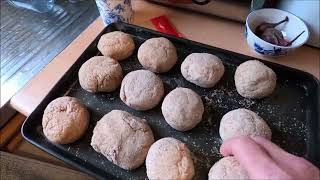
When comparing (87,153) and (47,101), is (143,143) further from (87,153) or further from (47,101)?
(47,101)

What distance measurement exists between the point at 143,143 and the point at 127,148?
4 centimetres

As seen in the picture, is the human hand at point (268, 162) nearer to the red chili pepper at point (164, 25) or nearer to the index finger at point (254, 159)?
the index finger at point (254, 159)

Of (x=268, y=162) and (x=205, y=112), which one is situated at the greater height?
(x=268, y=162)

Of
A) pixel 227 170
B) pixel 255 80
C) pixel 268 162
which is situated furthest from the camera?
pixel 255 80

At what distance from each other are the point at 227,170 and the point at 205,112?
179mm

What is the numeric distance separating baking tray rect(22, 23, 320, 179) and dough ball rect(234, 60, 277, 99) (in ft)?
0.08

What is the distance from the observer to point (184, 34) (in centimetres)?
93

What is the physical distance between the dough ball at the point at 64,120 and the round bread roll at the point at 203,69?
27cm

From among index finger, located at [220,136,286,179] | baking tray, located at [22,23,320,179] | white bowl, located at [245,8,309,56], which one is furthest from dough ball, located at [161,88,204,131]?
white bowl, located at [245,8,309,56]

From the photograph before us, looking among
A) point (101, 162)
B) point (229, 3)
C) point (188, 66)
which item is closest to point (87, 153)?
point (101, 162)

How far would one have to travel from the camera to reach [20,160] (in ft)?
3.03

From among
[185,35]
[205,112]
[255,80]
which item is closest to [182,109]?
[205,112]

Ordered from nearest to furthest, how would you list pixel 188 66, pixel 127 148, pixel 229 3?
1. pixel 127 148
2. pixel 188 66
3. pixel 229 3

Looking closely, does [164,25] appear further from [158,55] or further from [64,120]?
[64,120]
